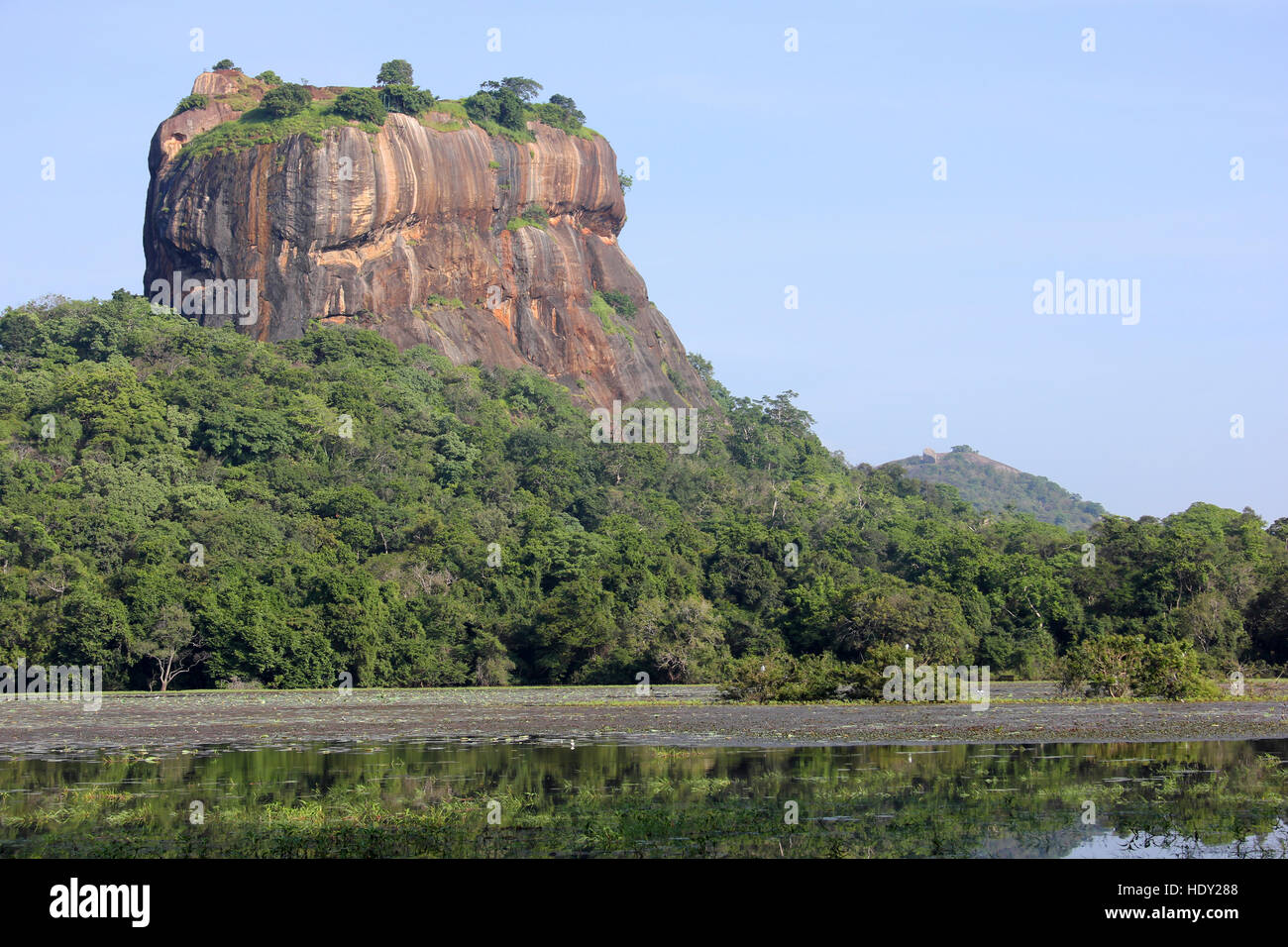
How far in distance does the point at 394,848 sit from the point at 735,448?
89843 mm

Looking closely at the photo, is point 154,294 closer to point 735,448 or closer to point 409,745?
point 735,448

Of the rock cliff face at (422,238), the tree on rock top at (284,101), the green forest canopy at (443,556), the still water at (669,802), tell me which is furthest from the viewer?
the tree on rock top at (284,101)

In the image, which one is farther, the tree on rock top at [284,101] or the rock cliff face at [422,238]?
the tree on rock top at [284,101]

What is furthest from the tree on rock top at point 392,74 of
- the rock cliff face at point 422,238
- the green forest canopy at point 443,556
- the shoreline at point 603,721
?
the shoreline at point 603,721

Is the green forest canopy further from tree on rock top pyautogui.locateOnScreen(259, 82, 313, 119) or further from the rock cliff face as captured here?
tree on rock top pyautogui.locateOnScreen(259, 82, 313, 119)

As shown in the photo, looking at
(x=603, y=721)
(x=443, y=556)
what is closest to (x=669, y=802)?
(x=603, y=721)

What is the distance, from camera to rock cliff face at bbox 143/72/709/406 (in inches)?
3821

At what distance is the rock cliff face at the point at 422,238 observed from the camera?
3821 inches

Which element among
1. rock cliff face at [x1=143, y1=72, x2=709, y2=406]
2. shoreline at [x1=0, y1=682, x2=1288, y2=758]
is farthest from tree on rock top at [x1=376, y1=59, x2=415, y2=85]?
shoreline at [x1=0, y1=682, x2=1288, y2=758]

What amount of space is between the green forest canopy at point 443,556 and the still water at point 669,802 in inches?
990

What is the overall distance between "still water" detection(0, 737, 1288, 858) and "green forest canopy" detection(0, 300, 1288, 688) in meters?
25.2

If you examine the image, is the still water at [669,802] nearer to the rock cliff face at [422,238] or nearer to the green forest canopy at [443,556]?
the green forest canopy at [443,556]

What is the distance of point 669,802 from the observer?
20.7 m

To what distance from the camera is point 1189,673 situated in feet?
137
